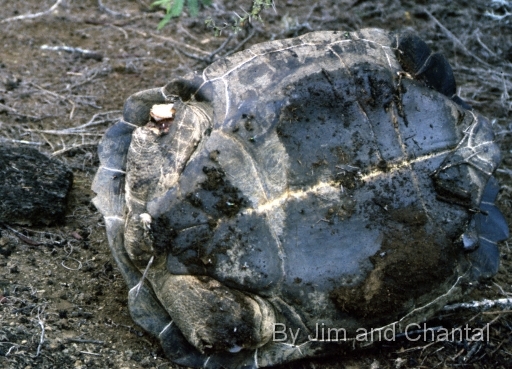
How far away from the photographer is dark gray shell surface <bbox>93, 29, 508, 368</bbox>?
3379 mm

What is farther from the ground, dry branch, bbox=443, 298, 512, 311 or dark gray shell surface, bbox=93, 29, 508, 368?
dark gray shell surface, bbox=93, 29, 508, 368

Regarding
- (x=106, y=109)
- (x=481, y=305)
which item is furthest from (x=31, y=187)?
(x=481, y=305)

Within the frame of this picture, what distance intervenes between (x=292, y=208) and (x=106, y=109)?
240cm

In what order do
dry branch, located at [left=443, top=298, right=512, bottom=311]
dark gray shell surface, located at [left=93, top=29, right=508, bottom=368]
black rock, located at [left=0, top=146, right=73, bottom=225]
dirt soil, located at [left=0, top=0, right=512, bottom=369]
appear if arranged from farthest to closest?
black rock, located at [left=0, top=146, right=73, bottom=225]
dry branch, located at [left=443, top=298, right=512, bottom=311]
dirt soil, located at [left=0, top=0, right=512, bottom=369]
dark gray shell surface, located at [left=93, top=29, right=508, bottom=368]

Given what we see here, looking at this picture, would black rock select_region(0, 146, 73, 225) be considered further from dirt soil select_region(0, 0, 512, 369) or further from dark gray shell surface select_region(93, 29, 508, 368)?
dark gray shell surface select_region(93, 29, 508, 368)

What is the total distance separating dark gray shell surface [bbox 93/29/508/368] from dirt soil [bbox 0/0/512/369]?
0.85 feet

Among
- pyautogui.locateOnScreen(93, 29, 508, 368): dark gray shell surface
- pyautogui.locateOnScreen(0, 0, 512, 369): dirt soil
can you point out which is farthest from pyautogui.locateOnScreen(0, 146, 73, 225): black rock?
pyautogui.locateOnScreen(93, 29, 508, 368): dark gray shell surface

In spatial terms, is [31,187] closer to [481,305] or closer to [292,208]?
[292,208]

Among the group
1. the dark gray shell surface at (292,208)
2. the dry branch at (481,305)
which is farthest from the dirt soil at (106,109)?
the dark gray shell surface at (292,208)

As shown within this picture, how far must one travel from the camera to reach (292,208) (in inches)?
134

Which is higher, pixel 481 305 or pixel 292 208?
pixel 292 208

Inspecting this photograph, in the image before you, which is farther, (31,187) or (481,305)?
(31,187)

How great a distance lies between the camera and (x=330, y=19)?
20.4ft

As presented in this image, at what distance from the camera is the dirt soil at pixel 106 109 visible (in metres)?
3.52
